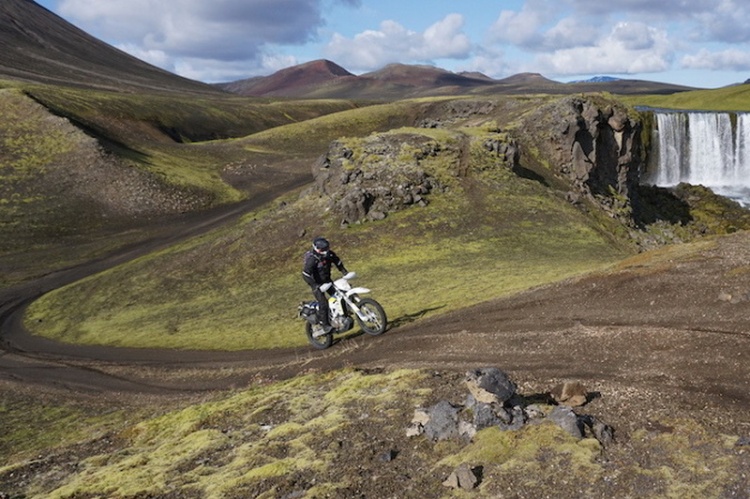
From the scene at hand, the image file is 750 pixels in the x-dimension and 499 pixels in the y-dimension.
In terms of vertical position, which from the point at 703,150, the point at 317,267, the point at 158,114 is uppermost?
the point at 158,114

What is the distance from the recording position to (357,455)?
447 inches

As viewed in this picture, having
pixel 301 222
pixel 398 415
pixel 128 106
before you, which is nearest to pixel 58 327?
pixel 301 222

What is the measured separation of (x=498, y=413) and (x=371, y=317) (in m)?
10.8

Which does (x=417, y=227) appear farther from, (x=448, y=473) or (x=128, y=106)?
(x=128, y=106)

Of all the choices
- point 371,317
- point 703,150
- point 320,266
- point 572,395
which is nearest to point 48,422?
point 320,266

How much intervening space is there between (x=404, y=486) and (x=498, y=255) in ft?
91.3

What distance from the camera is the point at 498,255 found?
36500mm

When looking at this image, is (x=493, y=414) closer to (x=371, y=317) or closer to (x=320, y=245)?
(x=371, y=317)

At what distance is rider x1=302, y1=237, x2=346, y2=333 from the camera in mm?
20781

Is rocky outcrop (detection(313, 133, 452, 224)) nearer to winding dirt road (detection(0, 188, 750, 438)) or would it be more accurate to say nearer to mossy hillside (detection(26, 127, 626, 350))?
mossy hillside (detection(26, 127, 626, 350))

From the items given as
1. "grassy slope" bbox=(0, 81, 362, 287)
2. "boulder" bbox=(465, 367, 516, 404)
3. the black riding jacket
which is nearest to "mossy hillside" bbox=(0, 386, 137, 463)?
the black riding jacket

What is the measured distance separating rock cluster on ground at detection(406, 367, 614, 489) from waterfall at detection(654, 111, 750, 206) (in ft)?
296

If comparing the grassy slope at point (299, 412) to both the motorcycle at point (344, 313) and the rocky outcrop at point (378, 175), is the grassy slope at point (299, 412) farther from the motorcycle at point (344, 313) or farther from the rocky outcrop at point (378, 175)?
the motorcycle at point (344, 313)

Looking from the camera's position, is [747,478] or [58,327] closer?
[747,478]
